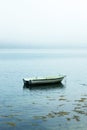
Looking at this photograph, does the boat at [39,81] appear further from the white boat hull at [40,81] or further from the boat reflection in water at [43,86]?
the boat reflection in water at [43,86]

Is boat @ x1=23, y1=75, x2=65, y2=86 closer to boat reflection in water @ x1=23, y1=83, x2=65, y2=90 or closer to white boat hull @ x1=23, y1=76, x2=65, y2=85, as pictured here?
white boat hull @ x1=23, y1=76, x2=65, y2=85

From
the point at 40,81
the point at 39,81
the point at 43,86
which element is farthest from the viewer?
the point at 40,81

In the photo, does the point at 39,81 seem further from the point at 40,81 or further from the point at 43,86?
the point at 43,86

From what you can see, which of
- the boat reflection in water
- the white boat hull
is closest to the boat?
the white boat hull

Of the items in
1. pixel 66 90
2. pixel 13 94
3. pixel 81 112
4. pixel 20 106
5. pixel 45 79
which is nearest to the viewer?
pixel 81 112

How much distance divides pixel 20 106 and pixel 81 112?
12.5m

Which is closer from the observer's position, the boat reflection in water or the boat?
the boat reflection in water

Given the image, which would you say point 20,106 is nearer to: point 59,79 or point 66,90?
point 66,90

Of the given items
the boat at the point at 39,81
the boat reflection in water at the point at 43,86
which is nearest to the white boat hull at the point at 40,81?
the boat at the point at 39,81

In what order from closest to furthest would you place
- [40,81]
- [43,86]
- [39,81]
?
[43,86] → [39,81] → [40,81]

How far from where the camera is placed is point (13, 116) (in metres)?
46.9

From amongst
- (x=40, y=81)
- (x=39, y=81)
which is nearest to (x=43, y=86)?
(x=40, y=81)

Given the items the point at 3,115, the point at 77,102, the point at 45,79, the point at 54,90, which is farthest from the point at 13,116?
the point at 45,79

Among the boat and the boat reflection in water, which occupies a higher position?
the boat
